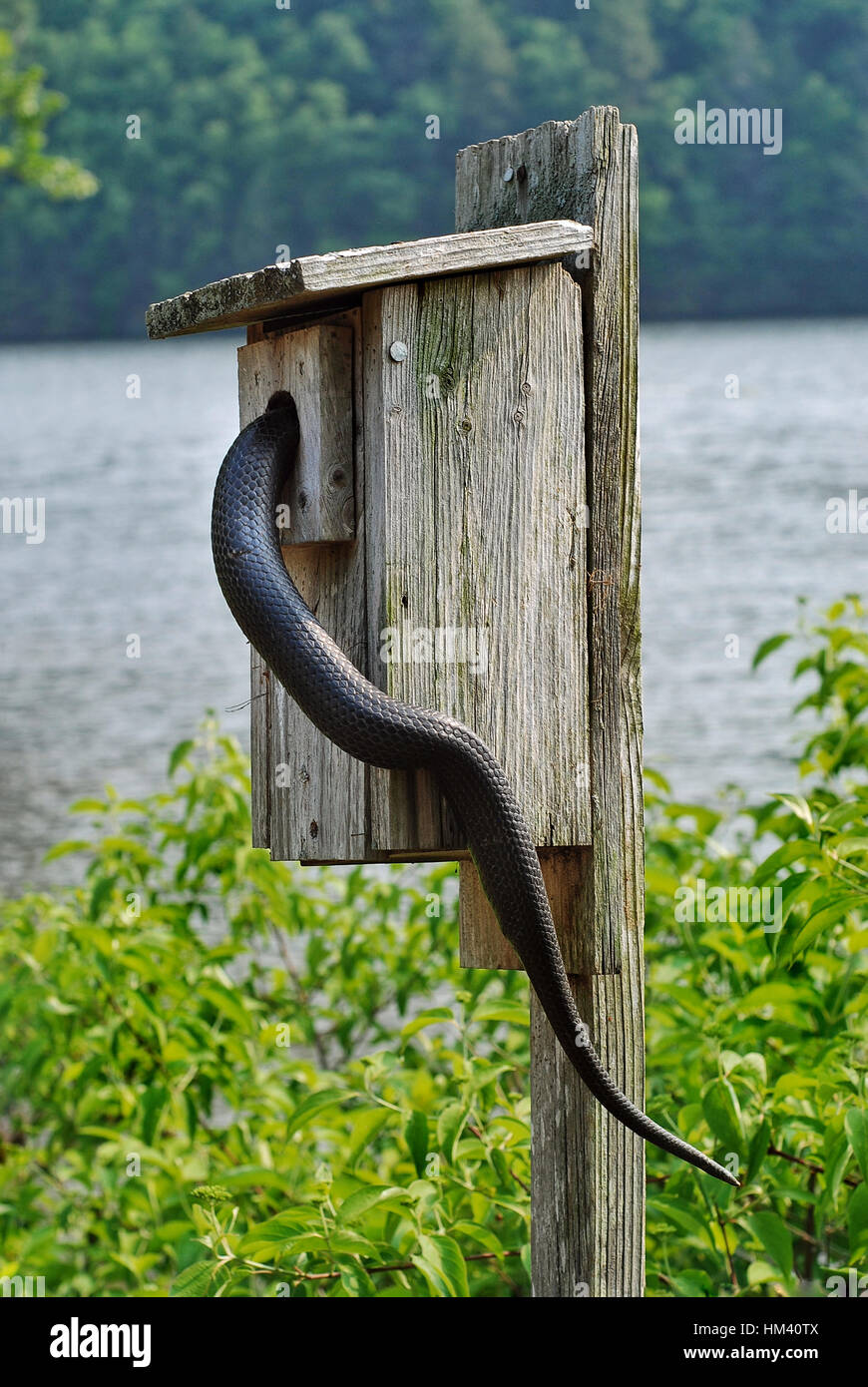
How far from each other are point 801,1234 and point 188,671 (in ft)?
15.9

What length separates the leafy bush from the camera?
1.84 meters

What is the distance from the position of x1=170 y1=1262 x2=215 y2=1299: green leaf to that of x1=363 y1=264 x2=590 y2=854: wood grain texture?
695 mm

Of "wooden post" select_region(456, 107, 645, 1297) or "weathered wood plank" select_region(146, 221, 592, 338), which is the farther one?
"wooden post" select_region(456, 107, 645, 1297)

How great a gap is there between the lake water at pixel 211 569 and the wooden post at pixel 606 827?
146 inches

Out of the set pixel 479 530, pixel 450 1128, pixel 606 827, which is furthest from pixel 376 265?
pixel 450 1128

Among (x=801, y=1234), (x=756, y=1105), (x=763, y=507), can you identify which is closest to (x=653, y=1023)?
(x=801, y=1234)

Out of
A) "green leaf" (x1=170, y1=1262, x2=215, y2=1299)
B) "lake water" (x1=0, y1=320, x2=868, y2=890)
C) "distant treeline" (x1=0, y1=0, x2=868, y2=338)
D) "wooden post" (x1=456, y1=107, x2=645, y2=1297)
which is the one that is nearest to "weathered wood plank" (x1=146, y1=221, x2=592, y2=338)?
"wooden post" (x1=456, y1=107, x2=645, y2=1297)

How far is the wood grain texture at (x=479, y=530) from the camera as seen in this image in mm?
1526

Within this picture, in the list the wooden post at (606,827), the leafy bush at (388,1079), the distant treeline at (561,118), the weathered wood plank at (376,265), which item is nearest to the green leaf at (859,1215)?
the leafy bush at (388,1079)

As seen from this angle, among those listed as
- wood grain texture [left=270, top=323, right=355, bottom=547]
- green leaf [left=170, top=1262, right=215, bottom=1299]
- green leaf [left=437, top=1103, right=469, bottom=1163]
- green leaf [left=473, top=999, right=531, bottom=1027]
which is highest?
wood grain texture [left=270, top=323, right=355, bottom=547]

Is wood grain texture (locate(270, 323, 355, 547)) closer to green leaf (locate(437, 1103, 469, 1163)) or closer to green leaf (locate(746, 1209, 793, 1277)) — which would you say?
green leaf (locate(437, 1103, 469, 1163))

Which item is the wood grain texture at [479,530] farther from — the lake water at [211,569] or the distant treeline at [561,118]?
the distant treeline at [561,118]

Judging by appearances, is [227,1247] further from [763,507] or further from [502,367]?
[763,507]

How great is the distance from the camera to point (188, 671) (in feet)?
22.0
